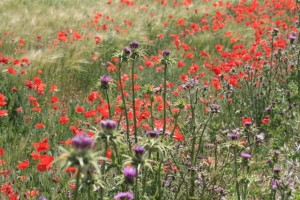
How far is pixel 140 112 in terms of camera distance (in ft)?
13.6

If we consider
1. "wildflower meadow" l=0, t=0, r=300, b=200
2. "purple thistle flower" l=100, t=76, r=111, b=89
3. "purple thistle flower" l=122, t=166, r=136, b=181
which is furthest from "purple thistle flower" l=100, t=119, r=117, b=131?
"purple thistle flower" l=100, t=76, r=111, b=89

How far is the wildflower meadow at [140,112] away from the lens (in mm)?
2666

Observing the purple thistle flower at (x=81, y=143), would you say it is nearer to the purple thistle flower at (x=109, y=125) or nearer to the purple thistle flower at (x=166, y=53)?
the purple thistle flower at (x=109, y=125)

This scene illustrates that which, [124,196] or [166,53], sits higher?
[166,53]

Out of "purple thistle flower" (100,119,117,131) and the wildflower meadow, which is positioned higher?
"purple thistle flower" (100,119,117,131)

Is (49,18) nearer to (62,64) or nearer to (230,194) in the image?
(62,64)

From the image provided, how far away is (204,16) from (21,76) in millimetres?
5219

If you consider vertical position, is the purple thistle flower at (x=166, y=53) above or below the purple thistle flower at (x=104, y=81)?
above

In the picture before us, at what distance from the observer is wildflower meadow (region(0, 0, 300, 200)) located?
2.67 m

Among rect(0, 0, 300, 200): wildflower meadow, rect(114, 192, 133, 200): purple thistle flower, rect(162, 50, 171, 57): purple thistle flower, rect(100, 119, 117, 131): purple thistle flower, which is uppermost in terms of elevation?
rect(162, 50, 171, 57): purple thistle flower

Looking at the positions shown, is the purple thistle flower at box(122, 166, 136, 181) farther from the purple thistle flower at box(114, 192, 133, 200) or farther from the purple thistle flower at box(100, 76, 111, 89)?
the purple thistle flower at box(100, 76, 111, 89)

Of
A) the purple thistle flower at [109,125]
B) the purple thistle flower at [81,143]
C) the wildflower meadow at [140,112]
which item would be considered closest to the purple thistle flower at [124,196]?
the wildflower meadow at [140,112]

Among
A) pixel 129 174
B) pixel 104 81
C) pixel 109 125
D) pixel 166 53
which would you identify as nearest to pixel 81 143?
pixel 109 125

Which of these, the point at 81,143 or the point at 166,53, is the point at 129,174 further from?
the point at 166,53
